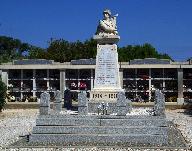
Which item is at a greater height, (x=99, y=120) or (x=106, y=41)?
(x=106, y=41)

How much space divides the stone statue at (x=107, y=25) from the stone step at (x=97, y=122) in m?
4.42

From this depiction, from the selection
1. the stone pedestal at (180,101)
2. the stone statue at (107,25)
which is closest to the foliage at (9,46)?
the stone pedestal at (180,101)

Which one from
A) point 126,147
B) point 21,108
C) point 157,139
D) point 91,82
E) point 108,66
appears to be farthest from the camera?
point 91,82

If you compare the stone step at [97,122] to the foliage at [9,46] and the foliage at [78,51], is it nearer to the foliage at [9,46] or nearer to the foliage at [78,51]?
the foliage at [78,51]

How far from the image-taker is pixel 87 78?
34.4m

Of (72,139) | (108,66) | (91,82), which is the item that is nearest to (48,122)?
(72,139)

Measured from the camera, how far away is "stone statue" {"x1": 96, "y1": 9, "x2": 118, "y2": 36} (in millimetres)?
17453

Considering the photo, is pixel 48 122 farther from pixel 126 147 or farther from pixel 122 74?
pixel 122 74

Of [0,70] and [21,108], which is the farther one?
[0,70]

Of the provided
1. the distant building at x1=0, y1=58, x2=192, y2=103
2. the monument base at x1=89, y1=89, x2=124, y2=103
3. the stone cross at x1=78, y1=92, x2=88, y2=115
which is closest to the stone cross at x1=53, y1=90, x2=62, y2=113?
the monument base at x1=89, y1=89, x2=124, y2=103

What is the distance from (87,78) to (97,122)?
67.3 ft

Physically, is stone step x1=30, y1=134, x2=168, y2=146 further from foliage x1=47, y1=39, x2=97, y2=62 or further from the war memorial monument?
foliage x1=47, y1=39, x2=97, y2=62

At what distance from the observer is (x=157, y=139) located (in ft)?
44.1

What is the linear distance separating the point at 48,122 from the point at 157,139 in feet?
10.0
